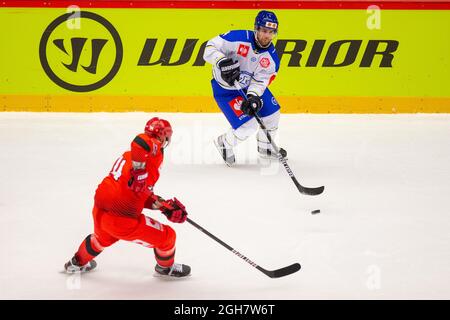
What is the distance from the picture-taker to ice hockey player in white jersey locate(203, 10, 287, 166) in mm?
5891

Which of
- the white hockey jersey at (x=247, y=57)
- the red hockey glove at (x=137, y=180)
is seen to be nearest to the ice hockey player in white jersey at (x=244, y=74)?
the white hockey jersey at (x=247, y=57)

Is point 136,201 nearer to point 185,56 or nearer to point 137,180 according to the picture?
point 137,180

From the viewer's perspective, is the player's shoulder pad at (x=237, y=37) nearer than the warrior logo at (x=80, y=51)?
Yes

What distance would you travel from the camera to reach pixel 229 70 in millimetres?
5875

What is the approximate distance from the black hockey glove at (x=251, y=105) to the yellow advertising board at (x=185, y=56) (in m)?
1.96

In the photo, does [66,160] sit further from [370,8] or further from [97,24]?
[370,8]

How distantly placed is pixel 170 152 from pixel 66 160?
34.9 inches

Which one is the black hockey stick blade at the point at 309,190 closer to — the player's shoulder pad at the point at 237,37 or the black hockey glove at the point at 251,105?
the black hockey glove at the point at 251,105


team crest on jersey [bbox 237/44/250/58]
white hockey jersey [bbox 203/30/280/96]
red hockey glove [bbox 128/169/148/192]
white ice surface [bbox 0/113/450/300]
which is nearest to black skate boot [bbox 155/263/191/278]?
white ice surface [bbox 0/113/450/300]

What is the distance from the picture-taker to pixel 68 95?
7.82m

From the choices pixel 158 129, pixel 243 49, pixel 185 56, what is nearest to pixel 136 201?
pixel 158 129

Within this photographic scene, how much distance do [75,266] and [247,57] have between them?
2.75 m

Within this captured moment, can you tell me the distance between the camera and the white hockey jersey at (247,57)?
6055 millimetres

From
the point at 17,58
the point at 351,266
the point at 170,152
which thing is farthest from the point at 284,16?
the point at 351,266
